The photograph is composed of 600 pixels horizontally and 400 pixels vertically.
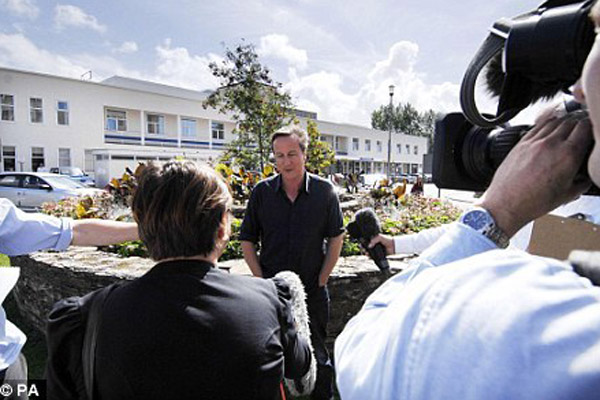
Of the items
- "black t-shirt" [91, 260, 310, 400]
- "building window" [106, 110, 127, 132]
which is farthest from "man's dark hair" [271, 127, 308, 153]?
"building window" [106, 110, 127, 132]

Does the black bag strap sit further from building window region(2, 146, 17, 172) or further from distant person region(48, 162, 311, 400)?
building window region(2, 146, 17, 172)

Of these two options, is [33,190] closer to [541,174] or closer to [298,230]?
[298,230]

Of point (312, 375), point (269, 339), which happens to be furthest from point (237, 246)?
point (269, 339)

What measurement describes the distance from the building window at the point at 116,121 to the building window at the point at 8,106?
6.60 meters

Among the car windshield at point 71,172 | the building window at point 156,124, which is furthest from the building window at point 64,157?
the building window at point 156,124

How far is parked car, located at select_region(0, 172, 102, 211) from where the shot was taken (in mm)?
13625

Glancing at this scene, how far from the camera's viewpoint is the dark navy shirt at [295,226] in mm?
2979

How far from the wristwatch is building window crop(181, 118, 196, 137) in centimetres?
3787

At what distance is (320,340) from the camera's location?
9.88ft

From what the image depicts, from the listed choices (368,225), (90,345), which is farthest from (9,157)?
(90,345)

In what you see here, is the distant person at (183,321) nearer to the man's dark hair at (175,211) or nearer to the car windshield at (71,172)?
the man's dark hair at (175,211)

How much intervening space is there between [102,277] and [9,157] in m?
29.7

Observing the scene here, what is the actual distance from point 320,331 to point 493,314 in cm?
270

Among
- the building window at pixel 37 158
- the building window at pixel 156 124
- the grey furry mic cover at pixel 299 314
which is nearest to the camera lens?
the grey furry mic cover at pixel 299 314
